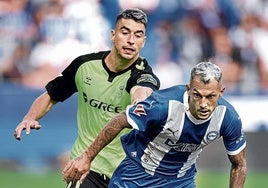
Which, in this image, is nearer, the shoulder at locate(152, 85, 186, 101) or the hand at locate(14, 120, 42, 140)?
the shoulder at locate(152, 85, 186, 101)

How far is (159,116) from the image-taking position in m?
6.61

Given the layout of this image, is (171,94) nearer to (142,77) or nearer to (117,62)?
(142,77)

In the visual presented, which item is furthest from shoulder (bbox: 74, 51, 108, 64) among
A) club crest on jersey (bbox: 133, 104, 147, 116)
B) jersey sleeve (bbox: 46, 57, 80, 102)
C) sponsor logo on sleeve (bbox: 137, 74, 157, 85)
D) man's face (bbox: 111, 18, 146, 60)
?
club crest on jersey (bbox: 133, 104, 147, 116)

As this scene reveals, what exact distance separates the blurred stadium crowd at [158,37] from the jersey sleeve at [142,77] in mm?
7329

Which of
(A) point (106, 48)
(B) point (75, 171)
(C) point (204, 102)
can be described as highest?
(A) point (106, 48)

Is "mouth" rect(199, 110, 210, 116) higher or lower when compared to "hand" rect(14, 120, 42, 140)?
higher

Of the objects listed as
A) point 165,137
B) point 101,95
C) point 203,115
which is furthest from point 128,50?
point 203,115

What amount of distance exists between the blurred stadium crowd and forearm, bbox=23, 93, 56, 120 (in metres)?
6.69

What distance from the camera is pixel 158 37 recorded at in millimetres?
16109

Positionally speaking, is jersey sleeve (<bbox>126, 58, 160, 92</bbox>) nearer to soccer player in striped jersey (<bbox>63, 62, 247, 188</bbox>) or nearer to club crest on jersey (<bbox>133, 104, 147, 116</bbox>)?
soccer player in striped jersey (<bbox>63, 62, 247, 188</bbox>)

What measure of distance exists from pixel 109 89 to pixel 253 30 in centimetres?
884

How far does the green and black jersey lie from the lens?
7672 mm

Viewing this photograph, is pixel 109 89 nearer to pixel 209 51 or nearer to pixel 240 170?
pixel 240 170

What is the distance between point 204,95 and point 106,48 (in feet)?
29.2
